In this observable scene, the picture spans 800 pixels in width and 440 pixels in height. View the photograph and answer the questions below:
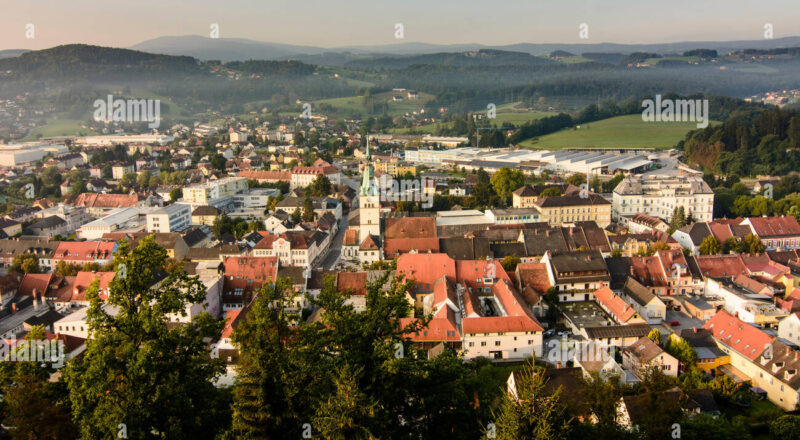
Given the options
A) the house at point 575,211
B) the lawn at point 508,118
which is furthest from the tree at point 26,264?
the lawn at point 508,118

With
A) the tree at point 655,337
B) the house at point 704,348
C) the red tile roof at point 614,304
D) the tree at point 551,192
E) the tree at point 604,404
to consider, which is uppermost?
the tree at point 551,192

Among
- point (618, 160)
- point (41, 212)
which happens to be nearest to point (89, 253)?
point (41, 212)

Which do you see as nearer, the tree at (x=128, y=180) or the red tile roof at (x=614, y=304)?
A: the red tile roof at (x=614, y=304)

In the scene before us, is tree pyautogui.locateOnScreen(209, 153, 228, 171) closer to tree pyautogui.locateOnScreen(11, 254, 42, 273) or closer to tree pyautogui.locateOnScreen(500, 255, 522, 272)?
tree pyautogui.locateOnScreen(11, 254, 42, 273)

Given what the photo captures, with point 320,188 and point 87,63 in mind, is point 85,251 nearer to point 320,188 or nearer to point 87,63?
point 320,188

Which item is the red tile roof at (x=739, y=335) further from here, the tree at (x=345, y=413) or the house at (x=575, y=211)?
the house at (x=575, y=211)

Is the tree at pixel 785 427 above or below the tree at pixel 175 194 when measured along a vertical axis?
below

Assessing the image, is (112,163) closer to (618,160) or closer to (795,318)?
(618,160)

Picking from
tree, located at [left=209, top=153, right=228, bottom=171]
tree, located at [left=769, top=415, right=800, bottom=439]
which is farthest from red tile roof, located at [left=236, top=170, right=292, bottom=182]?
tree, located at [left=769, top=415, right=800, bottom=439]
